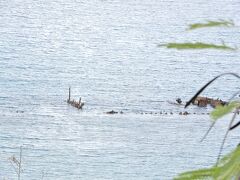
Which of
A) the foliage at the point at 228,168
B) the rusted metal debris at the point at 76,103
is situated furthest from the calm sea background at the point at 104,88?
the foliage at the point at 228,168

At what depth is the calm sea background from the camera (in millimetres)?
11330

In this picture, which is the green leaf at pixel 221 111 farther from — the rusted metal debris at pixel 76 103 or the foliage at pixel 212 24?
the rusted metal debris at pixel 76 103

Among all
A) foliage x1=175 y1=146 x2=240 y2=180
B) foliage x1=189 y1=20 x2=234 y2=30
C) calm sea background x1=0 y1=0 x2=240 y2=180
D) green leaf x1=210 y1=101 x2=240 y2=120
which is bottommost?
calm sea background x1=0 y1=0 x2=240 y2=180

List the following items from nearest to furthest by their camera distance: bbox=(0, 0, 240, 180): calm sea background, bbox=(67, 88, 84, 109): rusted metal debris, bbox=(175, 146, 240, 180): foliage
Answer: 1. bbox=(175, 146, 240, 180): foliage
2. bbox=(0, 0, 240, 180): calm sea background
3. bbox=(67, 88, 84, 109): rusted metal debris

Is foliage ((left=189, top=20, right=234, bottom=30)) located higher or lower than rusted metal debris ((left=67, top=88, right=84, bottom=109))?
higher

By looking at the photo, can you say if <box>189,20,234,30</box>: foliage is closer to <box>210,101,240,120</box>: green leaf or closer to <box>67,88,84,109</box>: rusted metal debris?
<box>210,101,240,120</box>: green leaf

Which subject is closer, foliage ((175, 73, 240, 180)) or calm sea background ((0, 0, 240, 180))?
foliage ((175, 73, 240, 180))

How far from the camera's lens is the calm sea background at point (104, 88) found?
11.3 metres

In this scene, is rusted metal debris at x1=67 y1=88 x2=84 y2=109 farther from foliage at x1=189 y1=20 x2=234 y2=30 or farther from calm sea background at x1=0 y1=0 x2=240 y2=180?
foliage at x1=189 y1=20 x2=234 y2=30

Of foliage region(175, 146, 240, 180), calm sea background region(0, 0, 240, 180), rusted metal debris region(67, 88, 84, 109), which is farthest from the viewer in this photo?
rusted metal debris region(67, 88, 84, 109)

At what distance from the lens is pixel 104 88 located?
17.9 meters

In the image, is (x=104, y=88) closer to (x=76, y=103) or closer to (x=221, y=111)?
(x=76, y=103)

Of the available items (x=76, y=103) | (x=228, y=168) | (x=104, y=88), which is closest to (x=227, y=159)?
(x=228, y=168)

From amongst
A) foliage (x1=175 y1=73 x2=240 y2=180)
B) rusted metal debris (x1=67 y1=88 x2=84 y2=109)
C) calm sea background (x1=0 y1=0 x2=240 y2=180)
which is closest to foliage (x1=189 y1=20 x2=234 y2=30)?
foliage (x1=175 y1=73 x2=240 y2=180)
